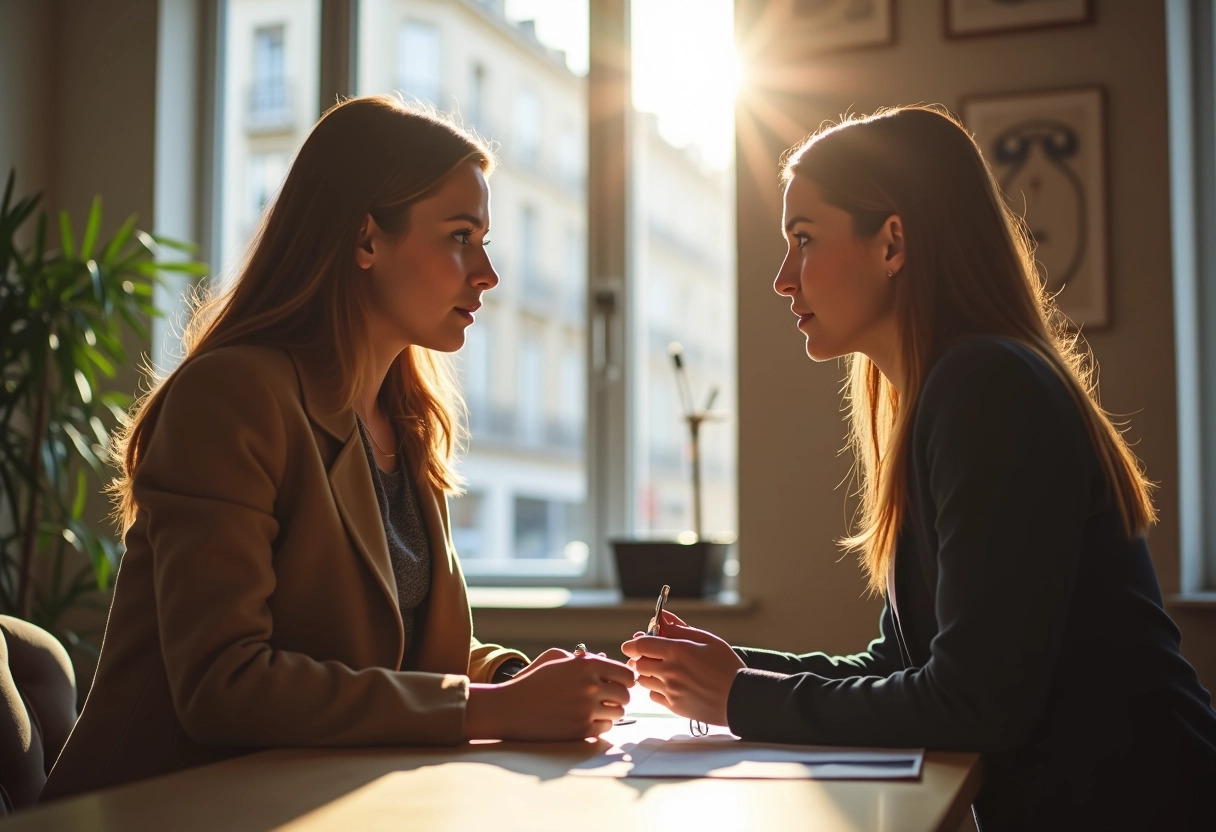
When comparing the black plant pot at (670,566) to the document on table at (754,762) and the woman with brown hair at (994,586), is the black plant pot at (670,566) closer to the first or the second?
the woman with brown hair at (994,586)

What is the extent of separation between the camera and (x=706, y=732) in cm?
126

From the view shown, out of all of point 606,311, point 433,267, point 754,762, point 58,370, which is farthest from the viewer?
point 606,311

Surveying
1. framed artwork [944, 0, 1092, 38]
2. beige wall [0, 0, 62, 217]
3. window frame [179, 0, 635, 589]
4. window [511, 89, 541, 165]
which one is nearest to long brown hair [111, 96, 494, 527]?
framed artwork [944, 0, 1092, 38]

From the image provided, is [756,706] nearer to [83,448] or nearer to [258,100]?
[83,448]

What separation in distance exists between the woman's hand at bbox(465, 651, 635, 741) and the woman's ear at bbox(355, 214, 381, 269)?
598 mm

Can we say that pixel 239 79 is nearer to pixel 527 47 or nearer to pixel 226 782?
pixel 527 47

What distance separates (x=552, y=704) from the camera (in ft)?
3.92

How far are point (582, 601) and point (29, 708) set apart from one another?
173cm

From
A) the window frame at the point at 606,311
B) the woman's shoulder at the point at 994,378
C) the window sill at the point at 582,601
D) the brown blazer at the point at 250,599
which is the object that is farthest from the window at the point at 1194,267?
Result: the brown blazer at the point at 250,599

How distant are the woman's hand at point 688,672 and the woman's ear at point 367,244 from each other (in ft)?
2.02

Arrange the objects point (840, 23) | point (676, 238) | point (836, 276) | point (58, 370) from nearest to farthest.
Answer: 1. point (836, 276)
2. point (840, 23)
3. point (58, 370)
4. point (676, 238)

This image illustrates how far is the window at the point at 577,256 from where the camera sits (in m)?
3.39

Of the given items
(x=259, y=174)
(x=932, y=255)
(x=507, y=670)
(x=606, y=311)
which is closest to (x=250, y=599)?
(x=507, y=670)

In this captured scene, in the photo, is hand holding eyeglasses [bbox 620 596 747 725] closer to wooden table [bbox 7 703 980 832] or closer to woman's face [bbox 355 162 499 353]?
wooden table [bbox 7 703 980 832]
